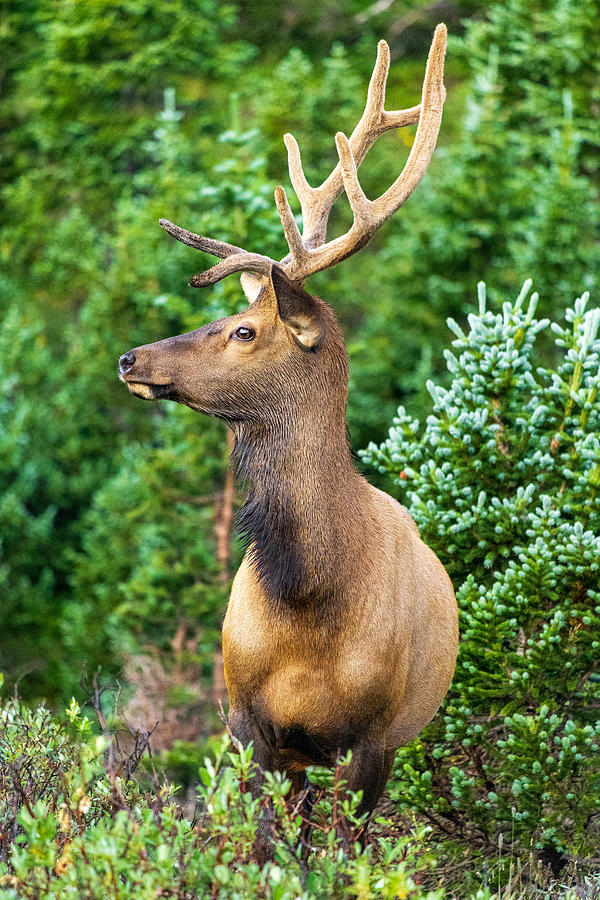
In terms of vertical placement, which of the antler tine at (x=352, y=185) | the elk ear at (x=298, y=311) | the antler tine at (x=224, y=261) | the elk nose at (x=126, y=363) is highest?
the antler tine at (x=352, y=185)

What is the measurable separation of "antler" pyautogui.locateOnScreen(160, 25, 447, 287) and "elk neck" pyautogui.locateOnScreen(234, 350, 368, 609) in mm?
554

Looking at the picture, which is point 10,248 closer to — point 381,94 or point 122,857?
point 381,94

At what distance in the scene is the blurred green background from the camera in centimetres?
1378

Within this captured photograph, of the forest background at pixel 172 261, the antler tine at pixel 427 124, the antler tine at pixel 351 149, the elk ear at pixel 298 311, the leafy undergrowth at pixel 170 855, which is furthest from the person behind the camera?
the forest background at pixel 172 261

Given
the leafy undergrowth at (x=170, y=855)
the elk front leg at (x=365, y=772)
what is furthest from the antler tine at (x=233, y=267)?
the elk front leg at (x=365, y=772)

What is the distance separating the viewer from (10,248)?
20.5 metres

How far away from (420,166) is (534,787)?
2.74 m

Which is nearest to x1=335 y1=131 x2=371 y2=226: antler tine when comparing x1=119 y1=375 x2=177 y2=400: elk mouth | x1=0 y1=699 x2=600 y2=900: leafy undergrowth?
x1=119 y1=375 x2=177 y2=400: elk mouth

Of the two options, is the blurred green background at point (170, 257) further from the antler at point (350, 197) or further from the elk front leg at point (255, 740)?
the elk front leg at point (255, 740)

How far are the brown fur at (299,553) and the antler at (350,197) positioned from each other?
18 cm

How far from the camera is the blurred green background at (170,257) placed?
45.2 ft

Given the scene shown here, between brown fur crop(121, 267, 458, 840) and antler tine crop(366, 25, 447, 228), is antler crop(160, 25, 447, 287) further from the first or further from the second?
brown fur crop(121, 267, 458, 840)

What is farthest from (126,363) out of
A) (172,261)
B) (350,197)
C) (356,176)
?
(172,261)

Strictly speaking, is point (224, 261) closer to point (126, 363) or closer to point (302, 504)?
point (126, 363)
